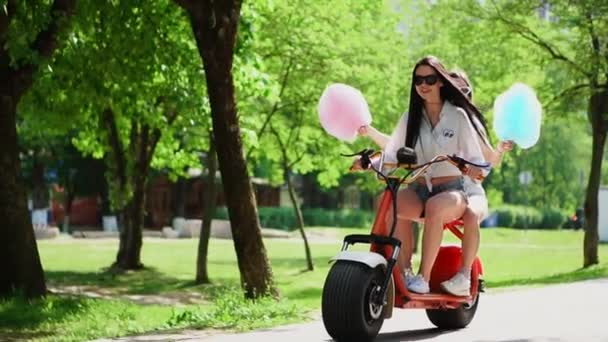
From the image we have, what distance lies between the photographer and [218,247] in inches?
1802

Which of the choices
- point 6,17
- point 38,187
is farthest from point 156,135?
point 38,187

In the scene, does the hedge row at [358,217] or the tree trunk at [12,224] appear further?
the hedge row at [358,217]

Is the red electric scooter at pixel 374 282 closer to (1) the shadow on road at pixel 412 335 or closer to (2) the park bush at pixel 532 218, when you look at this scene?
(1) the shadow on road at pixel 412 335

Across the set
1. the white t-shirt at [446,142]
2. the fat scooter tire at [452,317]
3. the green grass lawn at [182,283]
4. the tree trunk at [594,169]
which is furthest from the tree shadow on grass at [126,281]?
the white t-shirt at [446,142]

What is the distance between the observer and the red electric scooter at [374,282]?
7.13 meters

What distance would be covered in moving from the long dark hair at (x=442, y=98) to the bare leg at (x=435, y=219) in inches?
21.2

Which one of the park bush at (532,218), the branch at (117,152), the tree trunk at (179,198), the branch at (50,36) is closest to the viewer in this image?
the branch at (50,36)

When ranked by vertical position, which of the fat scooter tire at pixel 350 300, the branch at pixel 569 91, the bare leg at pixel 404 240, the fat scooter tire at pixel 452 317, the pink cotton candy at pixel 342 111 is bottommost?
the fat scooter tire at pixel 452 317

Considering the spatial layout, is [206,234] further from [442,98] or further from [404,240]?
[404,240]

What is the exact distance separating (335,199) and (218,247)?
3183 centimetres

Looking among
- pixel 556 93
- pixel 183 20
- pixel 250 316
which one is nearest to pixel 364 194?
pixel 556 93

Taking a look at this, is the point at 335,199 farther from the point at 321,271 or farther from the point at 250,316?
the point at 250,316

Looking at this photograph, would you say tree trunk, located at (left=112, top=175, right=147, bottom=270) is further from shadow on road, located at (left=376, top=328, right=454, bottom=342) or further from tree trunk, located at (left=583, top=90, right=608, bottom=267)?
shadow on road, located at (left=376, top=328, right=454, bottom=342)

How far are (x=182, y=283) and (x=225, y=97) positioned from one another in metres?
16.6
